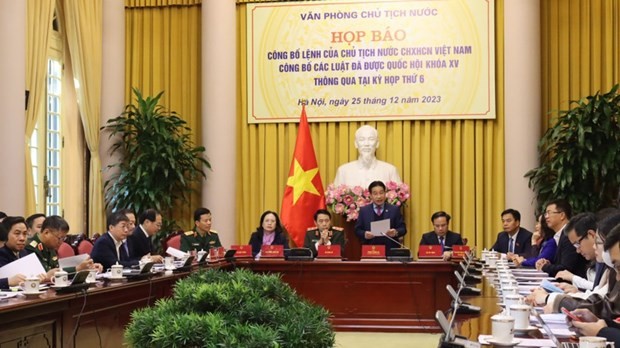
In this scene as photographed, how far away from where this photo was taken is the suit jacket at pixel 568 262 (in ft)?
18.5

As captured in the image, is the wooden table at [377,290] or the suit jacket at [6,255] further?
the wooden table at [377,290]

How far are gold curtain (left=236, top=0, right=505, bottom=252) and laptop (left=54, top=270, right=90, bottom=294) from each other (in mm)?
5301

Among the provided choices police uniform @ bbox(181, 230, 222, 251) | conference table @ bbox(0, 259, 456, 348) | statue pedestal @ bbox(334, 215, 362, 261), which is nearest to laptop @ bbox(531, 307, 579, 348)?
conference table @ bbox(0, 259, 456, 348)

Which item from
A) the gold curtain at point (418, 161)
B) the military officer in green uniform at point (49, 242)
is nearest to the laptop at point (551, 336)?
the military officer in green uniform at point (49, 242)

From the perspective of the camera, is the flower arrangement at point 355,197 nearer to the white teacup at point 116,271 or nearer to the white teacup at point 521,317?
the white teacup at point 116,271

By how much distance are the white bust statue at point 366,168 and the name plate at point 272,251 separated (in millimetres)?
1694

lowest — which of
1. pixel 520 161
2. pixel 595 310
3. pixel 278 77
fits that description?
pixel 595 310

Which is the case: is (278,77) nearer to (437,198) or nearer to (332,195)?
(332,195)

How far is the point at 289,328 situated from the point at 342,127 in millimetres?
7329

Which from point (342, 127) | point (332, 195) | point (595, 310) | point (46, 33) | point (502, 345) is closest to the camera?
point (502, 345)

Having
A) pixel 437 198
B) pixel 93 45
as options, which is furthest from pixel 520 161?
pixel 93 45

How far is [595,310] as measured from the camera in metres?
3.23

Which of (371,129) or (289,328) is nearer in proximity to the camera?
(289,328)

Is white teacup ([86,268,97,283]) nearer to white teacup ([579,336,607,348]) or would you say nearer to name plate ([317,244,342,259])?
name plate ([317,244,342,259])
